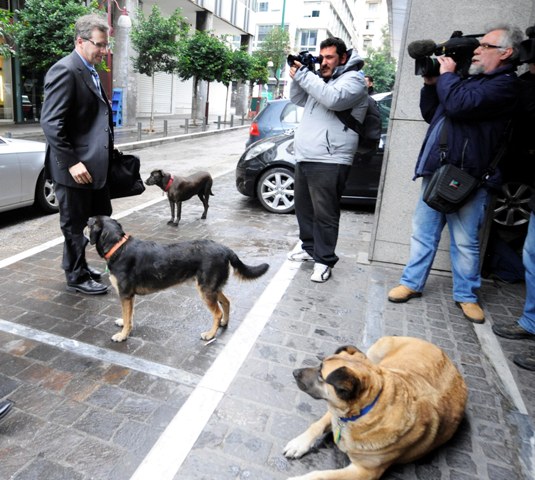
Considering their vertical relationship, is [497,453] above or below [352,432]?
below

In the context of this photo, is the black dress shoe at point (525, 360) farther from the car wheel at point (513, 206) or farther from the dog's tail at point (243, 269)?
the car wheel at point (513, 206)

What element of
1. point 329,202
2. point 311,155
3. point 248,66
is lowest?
point 329,202

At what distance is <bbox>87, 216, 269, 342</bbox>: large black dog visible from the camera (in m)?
3.36

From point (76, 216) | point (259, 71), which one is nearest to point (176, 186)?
point (76, 216)

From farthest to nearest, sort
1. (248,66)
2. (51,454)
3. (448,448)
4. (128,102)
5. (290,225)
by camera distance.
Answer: (248,66) → (128,102) → (290,225) → (448,448) → (51,454)

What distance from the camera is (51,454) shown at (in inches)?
89.5

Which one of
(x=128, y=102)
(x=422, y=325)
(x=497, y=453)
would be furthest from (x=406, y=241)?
(x=128, y=102)

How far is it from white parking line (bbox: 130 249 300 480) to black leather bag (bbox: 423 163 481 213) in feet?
5.58

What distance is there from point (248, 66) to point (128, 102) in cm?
826

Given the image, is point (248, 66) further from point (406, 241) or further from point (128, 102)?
point (406, 241)

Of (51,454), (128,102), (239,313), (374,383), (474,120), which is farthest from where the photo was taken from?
(128,102)

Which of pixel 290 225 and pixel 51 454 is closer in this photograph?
pixel 51 454

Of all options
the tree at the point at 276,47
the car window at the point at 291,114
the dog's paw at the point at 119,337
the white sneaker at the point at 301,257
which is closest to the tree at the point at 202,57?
the car window at the point at 291,114

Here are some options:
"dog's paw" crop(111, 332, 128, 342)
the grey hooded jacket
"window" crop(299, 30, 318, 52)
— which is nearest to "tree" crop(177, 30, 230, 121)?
the grey hooded jacket
